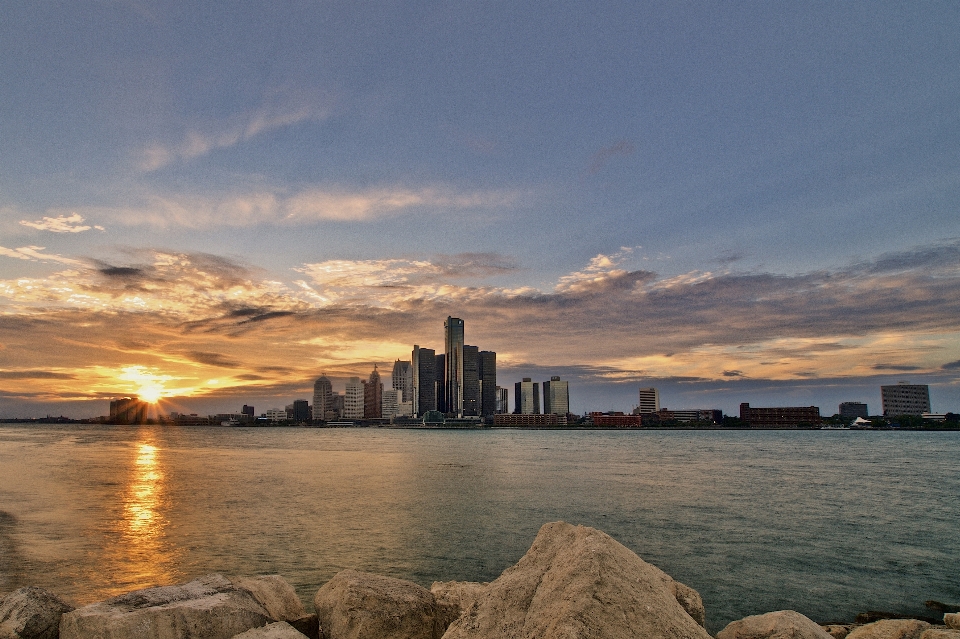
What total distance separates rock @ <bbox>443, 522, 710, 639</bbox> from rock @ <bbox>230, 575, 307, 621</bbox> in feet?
20.5

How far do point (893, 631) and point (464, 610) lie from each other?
10.2 meters

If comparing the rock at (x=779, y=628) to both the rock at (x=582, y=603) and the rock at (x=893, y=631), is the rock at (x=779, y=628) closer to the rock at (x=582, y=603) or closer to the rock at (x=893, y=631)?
the rock at (x=582, y=603)

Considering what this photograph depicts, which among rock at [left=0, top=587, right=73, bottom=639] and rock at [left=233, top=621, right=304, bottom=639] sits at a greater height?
rock at [left=233, top=621, right=304, bottom=639]

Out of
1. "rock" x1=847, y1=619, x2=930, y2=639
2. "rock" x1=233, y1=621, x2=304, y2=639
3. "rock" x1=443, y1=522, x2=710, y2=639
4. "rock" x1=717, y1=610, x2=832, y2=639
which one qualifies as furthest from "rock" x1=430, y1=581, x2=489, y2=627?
"rock" x1=847, y1=619, x2=930, y2=639

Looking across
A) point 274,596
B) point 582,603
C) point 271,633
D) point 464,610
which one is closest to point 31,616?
point 274,596

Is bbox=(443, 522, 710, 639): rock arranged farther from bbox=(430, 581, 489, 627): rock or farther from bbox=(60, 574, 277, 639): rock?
bbox=(60, 574, 277, 639): rock

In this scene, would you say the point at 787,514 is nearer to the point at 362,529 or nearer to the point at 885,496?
the point at 885,496

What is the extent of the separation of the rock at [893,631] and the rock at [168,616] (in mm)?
12258

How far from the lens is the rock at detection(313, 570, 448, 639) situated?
10.3 metres

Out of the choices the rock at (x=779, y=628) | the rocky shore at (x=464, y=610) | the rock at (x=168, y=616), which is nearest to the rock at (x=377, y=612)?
the rocky shore at (x=464, y=610)

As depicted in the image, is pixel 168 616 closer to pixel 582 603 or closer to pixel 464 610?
pixel 464 610

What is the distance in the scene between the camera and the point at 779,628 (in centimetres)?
923

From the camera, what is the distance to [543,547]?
26.8ft

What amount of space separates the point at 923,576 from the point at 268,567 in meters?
26.3
